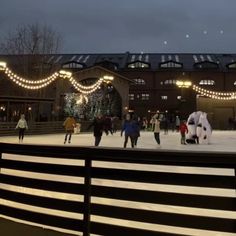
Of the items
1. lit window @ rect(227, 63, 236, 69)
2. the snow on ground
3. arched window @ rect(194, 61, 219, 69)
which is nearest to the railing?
the snow on ground

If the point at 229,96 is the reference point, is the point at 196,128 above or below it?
below

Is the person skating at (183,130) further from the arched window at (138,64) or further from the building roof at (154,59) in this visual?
the arched window at (138,64)

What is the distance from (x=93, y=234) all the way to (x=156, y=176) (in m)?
→ 0.93

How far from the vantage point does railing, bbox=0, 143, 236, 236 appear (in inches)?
173

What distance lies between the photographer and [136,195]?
189 inches

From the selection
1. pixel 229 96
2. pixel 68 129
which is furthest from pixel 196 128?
pixel 229 96

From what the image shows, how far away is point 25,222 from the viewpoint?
6113 mm

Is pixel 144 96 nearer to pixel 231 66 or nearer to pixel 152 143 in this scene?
pixel 231 66

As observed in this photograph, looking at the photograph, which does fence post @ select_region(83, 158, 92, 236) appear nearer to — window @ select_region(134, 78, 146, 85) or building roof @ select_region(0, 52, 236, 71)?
window @ select_region(134, 78, 146, 85)

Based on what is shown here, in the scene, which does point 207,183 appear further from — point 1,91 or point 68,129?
point 1,91

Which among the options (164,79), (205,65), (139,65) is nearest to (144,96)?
(164,79)

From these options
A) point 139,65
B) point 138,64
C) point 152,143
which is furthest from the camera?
point 139,65

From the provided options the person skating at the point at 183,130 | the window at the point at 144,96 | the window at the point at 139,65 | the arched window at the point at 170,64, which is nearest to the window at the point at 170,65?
the arched window at the point at 170,64

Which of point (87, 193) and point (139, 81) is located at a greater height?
point (139, 81)
